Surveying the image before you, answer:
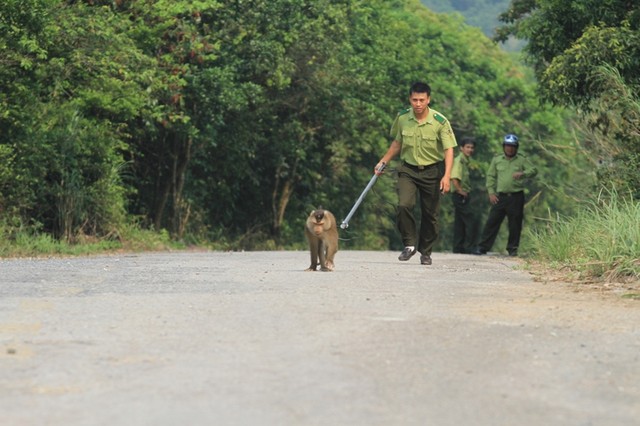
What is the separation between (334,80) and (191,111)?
648 cm

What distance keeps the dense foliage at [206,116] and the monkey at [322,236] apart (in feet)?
14.4

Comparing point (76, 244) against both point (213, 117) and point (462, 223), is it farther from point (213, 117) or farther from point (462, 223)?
point (213, 117)

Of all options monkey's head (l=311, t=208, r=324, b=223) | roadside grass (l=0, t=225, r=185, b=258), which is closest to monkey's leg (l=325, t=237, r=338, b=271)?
monkey's head (l=311, t=208, r=324, b=223)

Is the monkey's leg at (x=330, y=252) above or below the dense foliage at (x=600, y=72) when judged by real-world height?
below

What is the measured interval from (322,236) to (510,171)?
8583mm

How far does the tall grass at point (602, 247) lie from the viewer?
12445 millimetres

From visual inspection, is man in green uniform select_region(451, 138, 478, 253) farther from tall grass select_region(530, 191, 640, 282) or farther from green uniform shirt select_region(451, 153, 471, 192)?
tall grass select_region(530, 191, 640, 282)

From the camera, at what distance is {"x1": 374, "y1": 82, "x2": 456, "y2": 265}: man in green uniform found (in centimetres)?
1559

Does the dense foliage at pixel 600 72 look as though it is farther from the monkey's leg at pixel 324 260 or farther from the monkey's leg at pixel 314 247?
the monkey's leg at pixel 314 247

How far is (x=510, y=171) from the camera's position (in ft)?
71.7

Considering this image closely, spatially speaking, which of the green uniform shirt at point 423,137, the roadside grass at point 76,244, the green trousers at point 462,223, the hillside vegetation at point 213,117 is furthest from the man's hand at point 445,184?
the green trousers at point 462,223

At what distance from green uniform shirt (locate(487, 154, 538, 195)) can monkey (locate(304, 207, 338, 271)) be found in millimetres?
8076

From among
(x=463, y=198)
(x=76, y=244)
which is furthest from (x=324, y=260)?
(x=463, y=198)

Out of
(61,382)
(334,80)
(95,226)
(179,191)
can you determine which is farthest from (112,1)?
(61,382)
